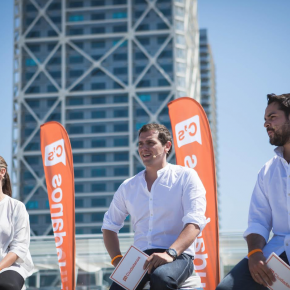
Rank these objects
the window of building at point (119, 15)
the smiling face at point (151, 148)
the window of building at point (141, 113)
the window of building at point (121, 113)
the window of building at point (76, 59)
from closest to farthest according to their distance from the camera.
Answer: the smiling face at point (151, 148) < the window of building at point (141, 113) < the window of building at point (121, 113) < the window of building at point (76, 59) < the window of building at point (119, 15)

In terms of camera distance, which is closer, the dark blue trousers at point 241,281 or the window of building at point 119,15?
the dark blue trousers at point 241,281

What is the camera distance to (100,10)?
52438 millimetres

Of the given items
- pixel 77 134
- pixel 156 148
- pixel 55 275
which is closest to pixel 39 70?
pixel 77 134

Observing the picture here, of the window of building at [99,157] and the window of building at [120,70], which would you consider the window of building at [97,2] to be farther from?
the window of building at [99,157]

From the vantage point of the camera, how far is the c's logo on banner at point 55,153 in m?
5.47

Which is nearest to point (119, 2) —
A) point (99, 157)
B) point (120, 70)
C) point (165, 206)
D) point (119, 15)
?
point (119, 15)

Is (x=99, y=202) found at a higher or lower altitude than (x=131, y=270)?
lower

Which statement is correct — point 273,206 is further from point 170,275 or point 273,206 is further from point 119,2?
point 119,2

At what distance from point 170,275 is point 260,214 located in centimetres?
58

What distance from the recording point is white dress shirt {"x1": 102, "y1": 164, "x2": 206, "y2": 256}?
2.83m

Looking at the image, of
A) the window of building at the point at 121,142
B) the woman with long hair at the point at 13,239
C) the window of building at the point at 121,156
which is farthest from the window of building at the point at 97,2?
the woman with long hair at the point at 13,239

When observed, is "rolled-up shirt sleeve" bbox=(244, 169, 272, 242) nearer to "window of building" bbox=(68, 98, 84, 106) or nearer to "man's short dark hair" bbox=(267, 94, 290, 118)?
"man's short dark hair" bbox=(267, 94, 290, 118)

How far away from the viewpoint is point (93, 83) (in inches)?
2016

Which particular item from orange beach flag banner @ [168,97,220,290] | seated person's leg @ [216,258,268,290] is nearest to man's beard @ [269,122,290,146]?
seated person's leg @ [216,258,268,290]
